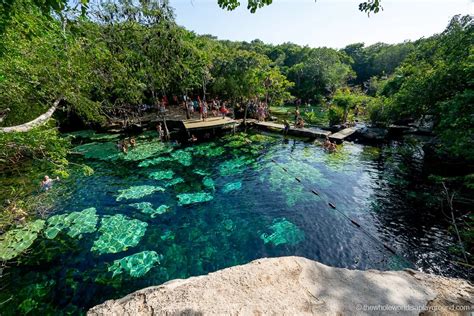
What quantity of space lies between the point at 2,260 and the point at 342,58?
63638mm

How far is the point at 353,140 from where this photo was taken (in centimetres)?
2033

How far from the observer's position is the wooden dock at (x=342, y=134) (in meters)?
19.2

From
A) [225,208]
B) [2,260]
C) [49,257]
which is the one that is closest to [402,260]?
[225,208]

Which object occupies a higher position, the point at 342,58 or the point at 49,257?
the point at 342,58

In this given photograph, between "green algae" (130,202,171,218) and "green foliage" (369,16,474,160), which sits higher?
"green foliage" (369,16,474,160)

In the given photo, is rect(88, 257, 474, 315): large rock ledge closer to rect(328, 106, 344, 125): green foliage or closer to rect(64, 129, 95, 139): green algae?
rect(328, 106, 344, 125): green foliage

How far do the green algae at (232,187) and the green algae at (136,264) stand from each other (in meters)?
4.94

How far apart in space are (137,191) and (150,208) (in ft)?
6.50

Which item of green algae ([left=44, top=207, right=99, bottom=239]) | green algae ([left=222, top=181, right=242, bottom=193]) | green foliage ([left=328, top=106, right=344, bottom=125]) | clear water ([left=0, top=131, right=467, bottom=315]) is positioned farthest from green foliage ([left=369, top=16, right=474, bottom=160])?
green algae ([left=44, top=207, right=99, bottom=239])

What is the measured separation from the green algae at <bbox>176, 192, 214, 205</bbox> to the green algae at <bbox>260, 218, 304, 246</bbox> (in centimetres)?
362

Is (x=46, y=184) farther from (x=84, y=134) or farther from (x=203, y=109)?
(x=203, y=109)

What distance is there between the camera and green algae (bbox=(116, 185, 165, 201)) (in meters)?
10.7

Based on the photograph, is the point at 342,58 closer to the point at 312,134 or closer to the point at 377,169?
the point at 312,134

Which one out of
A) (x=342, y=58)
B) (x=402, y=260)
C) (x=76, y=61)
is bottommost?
(x=402, y=260)
